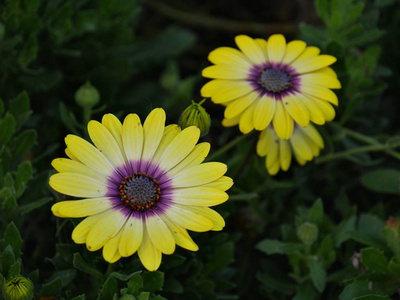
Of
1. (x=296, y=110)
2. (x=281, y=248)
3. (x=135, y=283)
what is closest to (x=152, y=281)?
(x=135, y=283)

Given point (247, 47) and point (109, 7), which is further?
point (109, 7)

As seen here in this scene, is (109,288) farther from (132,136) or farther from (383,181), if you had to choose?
(383,181)

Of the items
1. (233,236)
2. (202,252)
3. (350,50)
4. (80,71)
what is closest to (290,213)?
(233,236)

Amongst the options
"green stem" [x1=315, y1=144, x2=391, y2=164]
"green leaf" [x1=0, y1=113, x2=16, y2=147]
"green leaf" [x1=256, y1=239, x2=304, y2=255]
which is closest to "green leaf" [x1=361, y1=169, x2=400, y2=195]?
"green stem" [x1=315, y1=144, x2=391, y2=164]

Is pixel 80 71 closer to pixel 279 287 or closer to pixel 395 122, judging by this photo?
pixel 279 287

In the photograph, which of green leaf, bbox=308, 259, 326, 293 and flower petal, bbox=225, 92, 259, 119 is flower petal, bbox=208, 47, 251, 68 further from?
green leaf, bbox=308, 259, 326, 293

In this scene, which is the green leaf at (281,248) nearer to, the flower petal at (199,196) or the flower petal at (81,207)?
the flower petal at (199,196)
